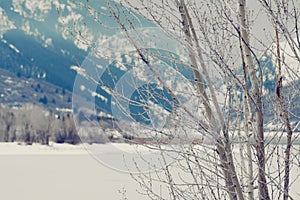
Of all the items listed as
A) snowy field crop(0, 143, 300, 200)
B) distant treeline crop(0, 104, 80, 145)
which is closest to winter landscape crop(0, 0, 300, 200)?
snowy field crop(0, 143, 300, 200)

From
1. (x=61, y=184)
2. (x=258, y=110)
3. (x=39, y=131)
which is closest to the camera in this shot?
(x=258, y=110)

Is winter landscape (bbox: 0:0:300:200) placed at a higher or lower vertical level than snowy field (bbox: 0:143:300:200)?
higher

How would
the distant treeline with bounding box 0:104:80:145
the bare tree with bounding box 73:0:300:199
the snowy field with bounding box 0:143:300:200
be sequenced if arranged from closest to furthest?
the bare tree with bounding box 73:0:300:199, the snowy field with bounding box 0:143:300:200, the distant treeline with bounding box 0:104:80:145

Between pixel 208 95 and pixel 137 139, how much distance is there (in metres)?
0.57

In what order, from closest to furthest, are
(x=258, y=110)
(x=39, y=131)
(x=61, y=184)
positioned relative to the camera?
(x=258, y=110), (x=61, y=184), (x=39, y=131)

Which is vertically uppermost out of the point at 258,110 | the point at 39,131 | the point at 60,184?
the point at 258,110

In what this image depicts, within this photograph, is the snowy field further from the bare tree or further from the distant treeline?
the distant treeline

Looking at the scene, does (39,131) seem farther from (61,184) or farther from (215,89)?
(215,89)

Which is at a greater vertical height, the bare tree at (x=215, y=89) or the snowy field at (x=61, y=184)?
the bare tree at (x=215, y=89)

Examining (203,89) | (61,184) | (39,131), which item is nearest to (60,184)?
(61,184)

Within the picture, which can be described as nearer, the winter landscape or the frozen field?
the winter landscape

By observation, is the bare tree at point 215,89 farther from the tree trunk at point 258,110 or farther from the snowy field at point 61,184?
the snowy field at point 61,184

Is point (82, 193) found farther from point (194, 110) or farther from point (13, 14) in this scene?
point (13, 14)

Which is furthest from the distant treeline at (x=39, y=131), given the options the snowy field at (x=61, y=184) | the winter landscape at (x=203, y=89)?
the winter landscape at (x=203, y=89)
